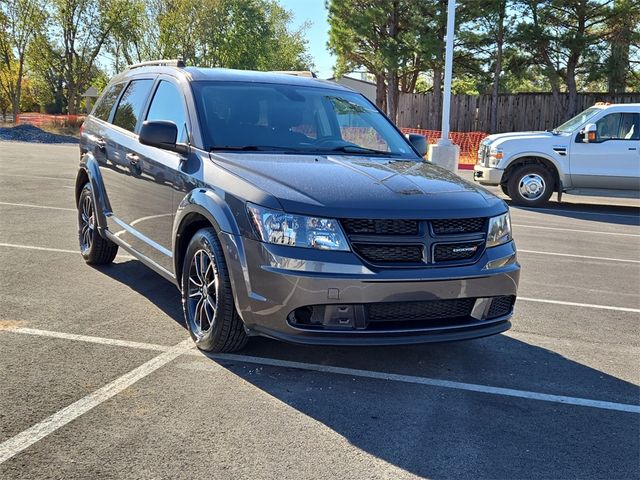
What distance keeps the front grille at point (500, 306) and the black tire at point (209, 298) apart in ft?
5.10

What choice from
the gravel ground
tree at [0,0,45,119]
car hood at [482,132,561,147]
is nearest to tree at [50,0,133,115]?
tree at [0,0,45,119]

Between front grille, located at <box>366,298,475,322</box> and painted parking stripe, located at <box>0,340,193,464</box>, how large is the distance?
1.40 metres

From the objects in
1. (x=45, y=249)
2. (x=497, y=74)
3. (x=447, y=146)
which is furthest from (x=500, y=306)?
(x=497, y=74)

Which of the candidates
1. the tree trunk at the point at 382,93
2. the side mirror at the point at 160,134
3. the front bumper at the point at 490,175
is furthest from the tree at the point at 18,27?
the side mirror at the point at 160,134

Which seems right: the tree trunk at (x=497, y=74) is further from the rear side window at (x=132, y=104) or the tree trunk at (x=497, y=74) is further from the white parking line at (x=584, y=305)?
the rear side window at (x=132, y=104)

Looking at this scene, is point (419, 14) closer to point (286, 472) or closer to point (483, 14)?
point (483, 14)

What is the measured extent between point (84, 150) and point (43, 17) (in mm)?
45994

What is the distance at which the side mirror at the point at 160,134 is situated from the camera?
468 cm

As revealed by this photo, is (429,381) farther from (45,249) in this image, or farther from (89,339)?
(45,249)

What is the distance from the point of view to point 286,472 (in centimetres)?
305

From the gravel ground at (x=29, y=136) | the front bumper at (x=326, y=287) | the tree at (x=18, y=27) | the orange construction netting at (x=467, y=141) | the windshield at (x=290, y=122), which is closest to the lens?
the front bumper at (x=326, y=287)

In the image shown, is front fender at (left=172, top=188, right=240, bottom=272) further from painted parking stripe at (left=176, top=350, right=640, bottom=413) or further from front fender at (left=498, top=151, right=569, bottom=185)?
front fender at (left=498, top=151, right=569, bottom=185)

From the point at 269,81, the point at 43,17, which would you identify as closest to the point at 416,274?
the point at 269,81

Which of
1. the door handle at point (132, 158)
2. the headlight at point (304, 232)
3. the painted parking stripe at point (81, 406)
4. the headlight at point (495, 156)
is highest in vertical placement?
the door handle at point (132, 158)
